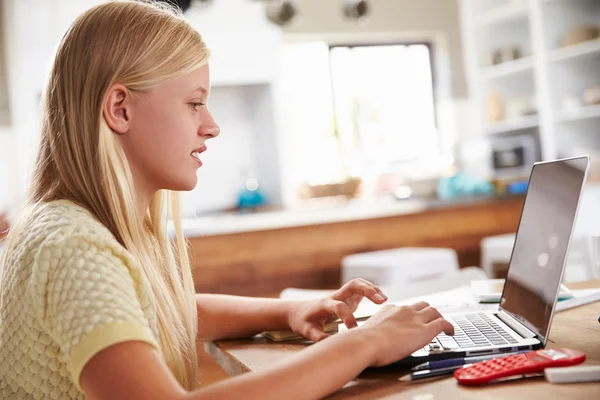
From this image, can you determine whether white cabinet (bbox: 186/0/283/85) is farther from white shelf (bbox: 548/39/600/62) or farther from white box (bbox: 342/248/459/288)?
white box (bbox: 342/248/459/288)

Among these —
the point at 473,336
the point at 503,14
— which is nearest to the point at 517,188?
the point at 503,14

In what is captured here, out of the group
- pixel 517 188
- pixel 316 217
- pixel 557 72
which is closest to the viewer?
pixel 316 217

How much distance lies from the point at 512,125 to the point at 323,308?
16.0ft

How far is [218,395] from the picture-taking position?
2.68 feet

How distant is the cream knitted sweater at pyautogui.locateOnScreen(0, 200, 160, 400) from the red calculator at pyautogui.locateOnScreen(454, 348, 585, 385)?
1.17 feet

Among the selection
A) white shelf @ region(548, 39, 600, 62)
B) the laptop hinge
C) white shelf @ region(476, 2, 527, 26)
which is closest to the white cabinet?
white shelf @ region(476, 2, 527, 26)

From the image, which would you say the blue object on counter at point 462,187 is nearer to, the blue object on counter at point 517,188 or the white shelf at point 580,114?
the blue object on counter at point 517,188

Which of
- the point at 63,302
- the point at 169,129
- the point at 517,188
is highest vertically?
the point at 169,129

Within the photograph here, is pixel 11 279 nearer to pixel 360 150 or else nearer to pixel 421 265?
pixel 421 265

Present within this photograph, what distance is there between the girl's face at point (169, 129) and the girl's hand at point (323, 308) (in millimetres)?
304

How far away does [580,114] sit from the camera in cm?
516

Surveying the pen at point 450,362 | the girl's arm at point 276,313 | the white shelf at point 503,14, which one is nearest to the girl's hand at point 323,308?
the girl's arm at point 276,313

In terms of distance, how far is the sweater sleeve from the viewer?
2.68ft

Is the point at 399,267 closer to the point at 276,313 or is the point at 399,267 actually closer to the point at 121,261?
the point at 276,313
